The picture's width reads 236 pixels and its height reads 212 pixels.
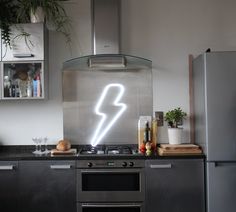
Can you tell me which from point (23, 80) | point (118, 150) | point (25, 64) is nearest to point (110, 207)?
point (118, 150)

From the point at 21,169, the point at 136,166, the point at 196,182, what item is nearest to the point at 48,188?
the point at 21,169

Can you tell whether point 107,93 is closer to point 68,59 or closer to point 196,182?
point 68,59

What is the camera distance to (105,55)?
9.37 feet

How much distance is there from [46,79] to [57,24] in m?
0.61

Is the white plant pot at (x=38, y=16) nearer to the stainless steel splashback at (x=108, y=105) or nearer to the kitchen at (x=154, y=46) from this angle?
the kitchen at (x=154, y=46)

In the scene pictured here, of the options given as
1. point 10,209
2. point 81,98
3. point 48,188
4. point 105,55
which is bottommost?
point 10,209

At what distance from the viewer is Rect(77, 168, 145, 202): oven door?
8.66ft

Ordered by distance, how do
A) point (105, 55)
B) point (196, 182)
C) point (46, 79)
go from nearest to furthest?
point (196, 182) < point (105, 55) < point (46, 79)

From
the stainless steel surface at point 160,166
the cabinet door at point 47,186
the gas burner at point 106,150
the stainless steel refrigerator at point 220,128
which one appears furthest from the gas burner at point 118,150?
the stainless steel refrigerator at point 220,128

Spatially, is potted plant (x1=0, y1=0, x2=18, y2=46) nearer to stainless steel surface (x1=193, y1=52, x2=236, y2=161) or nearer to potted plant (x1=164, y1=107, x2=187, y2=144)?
potted plant (x1=164, y1=107, x2=187, y2=144)

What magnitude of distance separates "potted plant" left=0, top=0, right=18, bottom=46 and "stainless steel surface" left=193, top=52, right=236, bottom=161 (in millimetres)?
1894

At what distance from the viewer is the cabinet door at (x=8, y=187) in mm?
2674

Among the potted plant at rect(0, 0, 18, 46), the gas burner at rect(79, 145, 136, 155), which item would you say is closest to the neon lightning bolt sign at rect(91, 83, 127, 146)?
the gas burner at rect(79, 145, 136, 155)

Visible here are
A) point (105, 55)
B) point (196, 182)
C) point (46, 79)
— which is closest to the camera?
point (196, 182)
